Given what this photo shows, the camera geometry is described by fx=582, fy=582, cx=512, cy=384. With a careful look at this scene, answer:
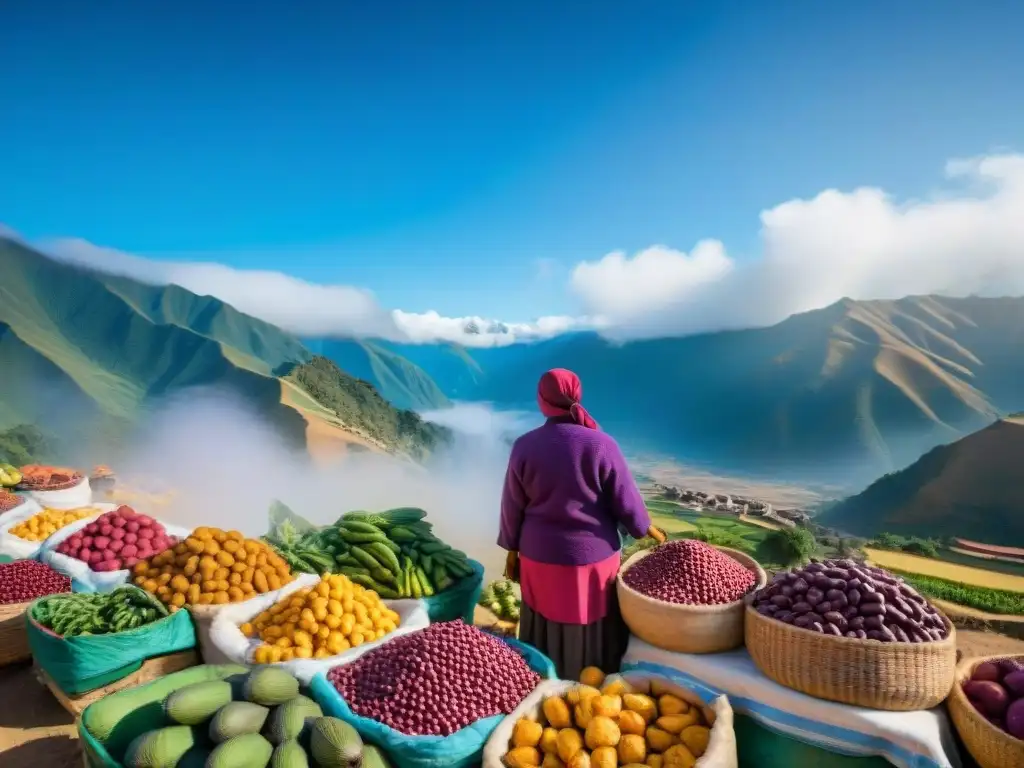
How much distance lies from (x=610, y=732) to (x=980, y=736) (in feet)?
3.59

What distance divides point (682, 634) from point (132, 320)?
14160 millimetres

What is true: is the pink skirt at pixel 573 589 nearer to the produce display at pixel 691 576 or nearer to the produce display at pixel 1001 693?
the produce display at pixel 691 576

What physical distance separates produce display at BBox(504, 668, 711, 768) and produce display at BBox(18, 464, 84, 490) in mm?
5946

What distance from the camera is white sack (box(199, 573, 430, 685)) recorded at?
241cm

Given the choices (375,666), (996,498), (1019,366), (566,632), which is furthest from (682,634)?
(1019,366)

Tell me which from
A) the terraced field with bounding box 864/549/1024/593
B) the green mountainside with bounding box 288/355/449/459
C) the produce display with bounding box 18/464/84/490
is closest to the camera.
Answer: the produce display with bounding box 18/464/84/490

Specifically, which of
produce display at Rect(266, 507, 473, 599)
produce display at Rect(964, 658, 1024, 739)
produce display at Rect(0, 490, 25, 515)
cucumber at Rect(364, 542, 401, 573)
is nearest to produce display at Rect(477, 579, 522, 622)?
produce display at Rect(266, 507, 473, 599)

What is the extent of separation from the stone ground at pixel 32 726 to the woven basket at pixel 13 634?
0.11m

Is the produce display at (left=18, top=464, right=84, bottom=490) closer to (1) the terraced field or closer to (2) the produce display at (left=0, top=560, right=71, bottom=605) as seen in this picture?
(2) the produce display at (left=0, top=560, right=71, bottom=605)

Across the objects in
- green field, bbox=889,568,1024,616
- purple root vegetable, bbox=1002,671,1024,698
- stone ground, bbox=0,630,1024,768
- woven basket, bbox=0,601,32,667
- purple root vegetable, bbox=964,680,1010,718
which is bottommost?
green field, bbox=889,568,1024,616

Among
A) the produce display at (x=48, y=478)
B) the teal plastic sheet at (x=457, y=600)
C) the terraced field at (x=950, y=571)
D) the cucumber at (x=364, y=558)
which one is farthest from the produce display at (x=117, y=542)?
the terraced field at (x=950, y=571)

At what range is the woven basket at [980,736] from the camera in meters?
1.65

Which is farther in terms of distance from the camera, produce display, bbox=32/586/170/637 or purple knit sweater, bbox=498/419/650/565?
produce display, bbox=32/586/170/637

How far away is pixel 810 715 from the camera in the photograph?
1980 mm
